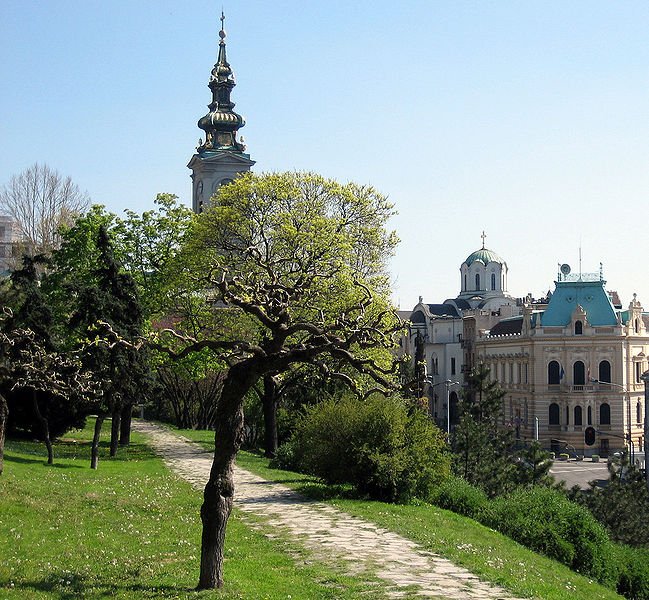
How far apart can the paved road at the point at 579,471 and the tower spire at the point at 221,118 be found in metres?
35.9

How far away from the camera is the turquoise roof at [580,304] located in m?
78.4

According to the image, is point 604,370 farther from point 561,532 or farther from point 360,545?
point 360,545

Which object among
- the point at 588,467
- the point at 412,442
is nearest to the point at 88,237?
the point at 412,442

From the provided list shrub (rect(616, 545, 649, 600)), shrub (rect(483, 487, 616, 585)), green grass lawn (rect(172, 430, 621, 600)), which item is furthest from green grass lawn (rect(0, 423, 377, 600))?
shrub (rect(616, 545, 649, 600))

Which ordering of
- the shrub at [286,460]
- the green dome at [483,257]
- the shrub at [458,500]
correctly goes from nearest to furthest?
the shrub at [458,500], the shrub at [286,460], the green dome at [483,257]

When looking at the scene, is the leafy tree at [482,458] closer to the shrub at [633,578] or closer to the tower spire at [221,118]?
the shrub at [633,578]

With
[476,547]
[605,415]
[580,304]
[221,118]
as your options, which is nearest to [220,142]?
[221,118]

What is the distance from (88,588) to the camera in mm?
11430

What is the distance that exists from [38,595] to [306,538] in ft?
16.1

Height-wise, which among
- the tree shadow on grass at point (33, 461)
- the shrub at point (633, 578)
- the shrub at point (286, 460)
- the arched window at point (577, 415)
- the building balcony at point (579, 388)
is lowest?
the shrub at point (633, 578)

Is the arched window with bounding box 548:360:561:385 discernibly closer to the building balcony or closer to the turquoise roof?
the building balcony

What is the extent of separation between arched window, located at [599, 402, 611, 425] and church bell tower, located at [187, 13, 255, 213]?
114 ft

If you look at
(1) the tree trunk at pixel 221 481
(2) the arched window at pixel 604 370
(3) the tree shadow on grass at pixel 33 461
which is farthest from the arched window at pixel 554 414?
(1) the tree trunk at pixel 221 481

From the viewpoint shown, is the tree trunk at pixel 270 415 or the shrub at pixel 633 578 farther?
the tree trunk at pixel 270 415
